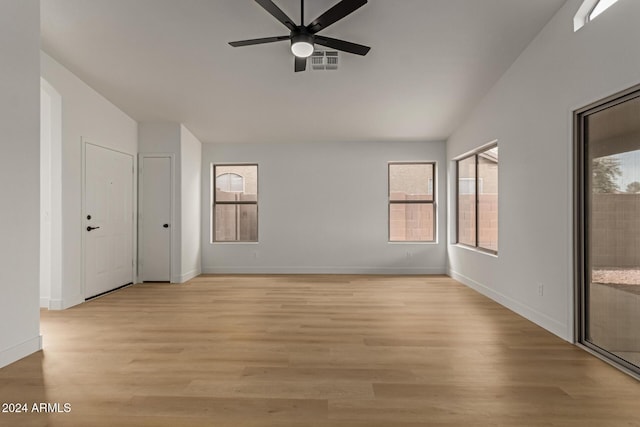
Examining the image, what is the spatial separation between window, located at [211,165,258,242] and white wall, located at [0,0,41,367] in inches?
159

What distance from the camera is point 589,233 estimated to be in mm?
3092

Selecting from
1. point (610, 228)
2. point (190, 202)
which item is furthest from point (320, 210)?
point (610, 228)

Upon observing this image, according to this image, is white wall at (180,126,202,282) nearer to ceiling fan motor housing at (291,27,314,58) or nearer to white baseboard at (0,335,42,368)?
white baseboard at (0,335,42,368)

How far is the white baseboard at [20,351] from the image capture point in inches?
106

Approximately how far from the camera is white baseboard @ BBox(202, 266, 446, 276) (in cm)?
682

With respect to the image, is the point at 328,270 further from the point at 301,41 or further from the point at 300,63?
the point at 301,41

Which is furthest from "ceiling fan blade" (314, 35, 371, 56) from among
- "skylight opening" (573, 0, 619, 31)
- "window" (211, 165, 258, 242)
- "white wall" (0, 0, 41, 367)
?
"window" (211, 165, 258, 242)

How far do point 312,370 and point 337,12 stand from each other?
2.77 m

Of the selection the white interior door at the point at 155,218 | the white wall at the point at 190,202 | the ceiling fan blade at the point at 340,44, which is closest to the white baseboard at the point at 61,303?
the white interior door at the point at 155,218

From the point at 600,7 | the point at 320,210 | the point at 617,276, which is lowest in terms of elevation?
the point at 617,276

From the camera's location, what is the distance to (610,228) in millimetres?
2867

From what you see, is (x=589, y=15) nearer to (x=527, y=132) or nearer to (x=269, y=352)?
(x=527, y=132)

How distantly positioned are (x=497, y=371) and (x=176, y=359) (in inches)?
94.7

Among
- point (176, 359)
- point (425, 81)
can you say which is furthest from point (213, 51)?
point (176, 359)
